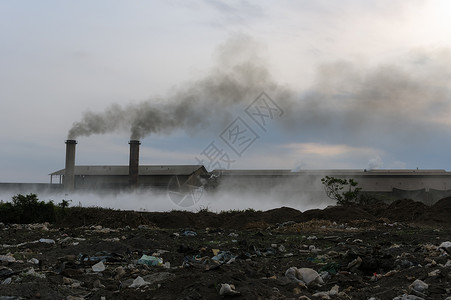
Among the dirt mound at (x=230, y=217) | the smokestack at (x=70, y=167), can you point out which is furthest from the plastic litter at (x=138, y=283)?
the smokestack at (x=70, y=167)

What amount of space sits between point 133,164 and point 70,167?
4.83m

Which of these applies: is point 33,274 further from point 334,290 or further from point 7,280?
point 334,290

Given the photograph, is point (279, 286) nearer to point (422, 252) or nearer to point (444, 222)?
point (422, 252)

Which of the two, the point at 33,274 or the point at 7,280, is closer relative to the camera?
the point at 7,280

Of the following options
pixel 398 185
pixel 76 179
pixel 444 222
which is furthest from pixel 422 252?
pixel 76 179

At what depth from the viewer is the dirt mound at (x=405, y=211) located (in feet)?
60.9

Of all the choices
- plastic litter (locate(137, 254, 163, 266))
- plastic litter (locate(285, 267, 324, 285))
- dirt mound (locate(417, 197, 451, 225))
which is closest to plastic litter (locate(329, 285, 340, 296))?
plastic litter (locate(285, 267, 324, 285))

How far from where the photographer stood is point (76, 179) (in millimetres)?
36625

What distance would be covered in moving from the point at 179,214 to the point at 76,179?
2143 centimetres

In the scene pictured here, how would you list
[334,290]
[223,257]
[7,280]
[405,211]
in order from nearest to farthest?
1. [334,290]
2. [7,280]
3. [223,257]
4. [405,211]

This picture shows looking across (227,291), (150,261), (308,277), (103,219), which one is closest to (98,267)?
(150,261)

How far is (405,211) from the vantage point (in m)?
19.4

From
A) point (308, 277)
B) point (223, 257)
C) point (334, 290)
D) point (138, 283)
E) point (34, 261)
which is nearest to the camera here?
point (334, 290)

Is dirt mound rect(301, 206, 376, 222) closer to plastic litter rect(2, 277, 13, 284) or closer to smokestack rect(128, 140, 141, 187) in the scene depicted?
plastic litter rect(2, 277, 13, 284)
